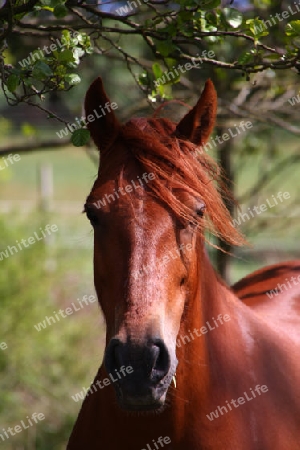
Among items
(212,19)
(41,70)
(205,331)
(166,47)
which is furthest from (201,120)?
(205,331)

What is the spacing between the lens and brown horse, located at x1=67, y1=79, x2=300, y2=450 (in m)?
2.34

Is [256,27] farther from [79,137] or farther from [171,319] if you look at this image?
[171,319]

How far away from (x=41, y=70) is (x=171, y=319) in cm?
104

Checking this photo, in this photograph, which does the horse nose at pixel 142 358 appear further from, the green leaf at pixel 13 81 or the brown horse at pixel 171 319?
the green leaf at pixel 13 81

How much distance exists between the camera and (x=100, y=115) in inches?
118

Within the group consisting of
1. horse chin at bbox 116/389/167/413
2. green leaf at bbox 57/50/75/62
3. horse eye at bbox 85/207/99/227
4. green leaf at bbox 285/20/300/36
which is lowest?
horse chin at bbox 116/389/167/413

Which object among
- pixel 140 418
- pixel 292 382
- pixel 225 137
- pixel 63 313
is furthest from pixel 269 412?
pixel 63 313

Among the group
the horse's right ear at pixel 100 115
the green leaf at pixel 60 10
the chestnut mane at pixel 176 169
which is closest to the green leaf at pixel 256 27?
the chestnut mane at pixel 176 169

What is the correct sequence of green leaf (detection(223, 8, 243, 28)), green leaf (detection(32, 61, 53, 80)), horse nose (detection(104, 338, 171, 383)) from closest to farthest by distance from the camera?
horse nose (detection(104, 338, 171, 383)) → green leaf (detection(32, 61, 53, 80)) → green leaf (detection(223, 8, 243, 28))

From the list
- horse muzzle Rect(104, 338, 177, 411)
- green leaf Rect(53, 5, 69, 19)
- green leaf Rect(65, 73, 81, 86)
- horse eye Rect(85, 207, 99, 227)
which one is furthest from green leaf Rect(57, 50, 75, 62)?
horse muzzle Rect(104, 338, 177, 411)

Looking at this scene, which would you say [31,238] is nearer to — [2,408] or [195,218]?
[2,408]

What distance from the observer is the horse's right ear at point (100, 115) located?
2971 mm

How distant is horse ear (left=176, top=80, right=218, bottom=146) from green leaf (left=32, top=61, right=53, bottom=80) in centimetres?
64

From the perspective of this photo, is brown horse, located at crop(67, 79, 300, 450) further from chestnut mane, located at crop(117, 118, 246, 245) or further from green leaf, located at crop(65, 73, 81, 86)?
green leaf, located at crop(65, 73, 81, 86)
